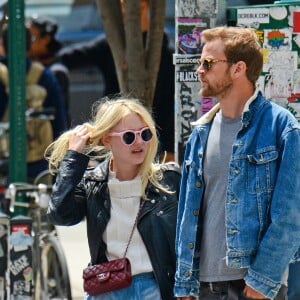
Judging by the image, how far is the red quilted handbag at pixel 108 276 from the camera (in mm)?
4301

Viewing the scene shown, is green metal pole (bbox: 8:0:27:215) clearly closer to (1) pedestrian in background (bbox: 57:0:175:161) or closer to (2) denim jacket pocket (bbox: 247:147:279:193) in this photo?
(1) pedestrian in background (bbox: 57:0:175:161)

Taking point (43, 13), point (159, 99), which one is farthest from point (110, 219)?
point (43, 13)

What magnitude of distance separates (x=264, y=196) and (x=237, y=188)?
4.1 inches

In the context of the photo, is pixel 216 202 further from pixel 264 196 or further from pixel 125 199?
pixel 125 199

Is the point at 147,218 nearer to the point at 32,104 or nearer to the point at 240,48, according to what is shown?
the point at 240,48

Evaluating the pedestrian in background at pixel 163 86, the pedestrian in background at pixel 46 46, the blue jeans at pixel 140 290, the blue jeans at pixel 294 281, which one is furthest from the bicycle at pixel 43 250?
the pedestrian in background at pixel 46 46

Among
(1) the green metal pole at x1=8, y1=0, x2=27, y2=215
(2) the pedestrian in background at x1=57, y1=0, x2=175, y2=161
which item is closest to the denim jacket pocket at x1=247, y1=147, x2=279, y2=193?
(2) the pedestrian in background at x1=57, y1=0, x2=175, y2=161

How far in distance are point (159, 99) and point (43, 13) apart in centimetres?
663

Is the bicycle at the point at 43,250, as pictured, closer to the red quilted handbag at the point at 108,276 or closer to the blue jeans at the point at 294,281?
the red quilted handbag at the point at 108,276

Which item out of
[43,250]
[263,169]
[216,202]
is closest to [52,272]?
[43,250]

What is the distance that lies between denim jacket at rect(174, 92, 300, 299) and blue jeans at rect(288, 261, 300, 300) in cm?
32

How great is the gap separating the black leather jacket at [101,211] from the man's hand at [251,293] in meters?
0.45

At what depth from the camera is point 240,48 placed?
406 cm

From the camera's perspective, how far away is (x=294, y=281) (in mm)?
4355
